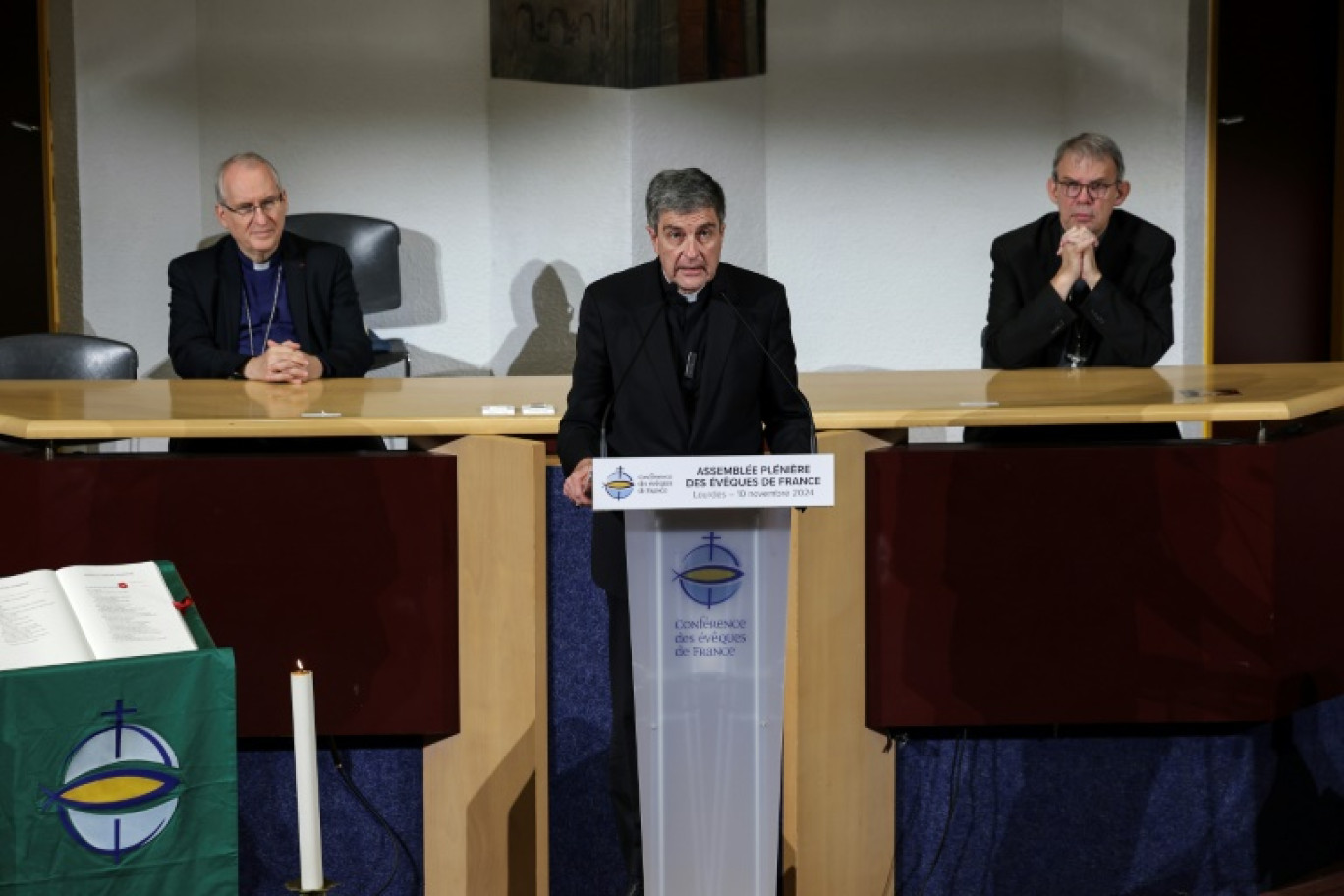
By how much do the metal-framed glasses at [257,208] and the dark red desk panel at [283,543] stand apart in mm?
1131

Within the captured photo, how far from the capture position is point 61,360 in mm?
4297

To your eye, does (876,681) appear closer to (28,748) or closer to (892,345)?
(28,748)

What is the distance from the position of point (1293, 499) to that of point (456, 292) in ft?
10.9

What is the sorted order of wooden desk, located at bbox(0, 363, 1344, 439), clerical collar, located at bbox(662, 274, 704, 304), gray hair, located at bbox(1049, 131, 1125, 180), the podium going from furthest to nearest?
gray hair, located at bbox(1049, 131, 1125, 180) < wooden desk, located at bbox(0, 363, 1344, 439) < clerical collar, located at bbox(662, 274, 704, 304) < the podium

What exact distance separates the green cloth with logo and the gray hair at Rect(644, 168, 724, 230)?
3.19ft

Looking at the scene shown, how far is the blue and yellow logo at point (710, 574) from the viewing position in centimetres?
245

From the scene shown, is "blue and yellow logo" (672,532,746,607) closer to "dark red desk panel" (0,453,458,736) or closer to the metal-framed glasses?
"dark red desk panel" (0,453,458,736)

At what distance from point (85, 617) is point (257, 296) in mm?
2096

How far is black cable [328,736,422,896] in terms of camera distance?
310 centimetres

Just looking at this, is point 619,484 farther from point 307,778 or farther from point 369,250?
point 369,250

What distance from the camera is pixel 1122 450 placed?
2.98 m

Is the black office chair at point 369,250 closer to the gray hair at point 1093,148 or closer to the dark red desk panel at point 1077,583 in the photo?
the gray hair at point 1093,148

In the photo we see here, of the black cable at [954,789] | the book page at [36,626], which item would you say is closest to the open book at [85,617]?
the book page at [36,626]

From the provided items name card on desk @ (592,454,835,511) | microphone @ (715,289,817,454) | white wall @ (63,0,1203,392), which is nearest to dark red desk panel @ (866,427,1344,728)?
microphone @ (715,289,817,454)
